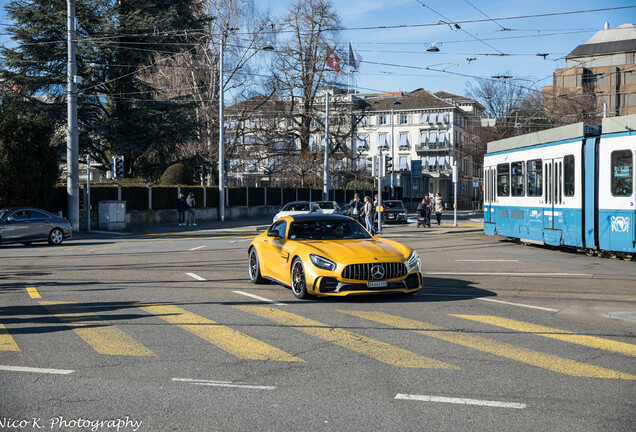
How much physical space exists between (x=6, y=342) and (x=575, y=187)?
1522 cm

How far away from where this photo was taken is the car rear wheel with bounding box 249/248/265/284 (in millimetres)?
12969

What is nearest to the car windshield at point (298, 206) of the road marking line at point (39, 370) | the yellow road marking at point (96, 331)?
the yellow road marking at point (96, 331)

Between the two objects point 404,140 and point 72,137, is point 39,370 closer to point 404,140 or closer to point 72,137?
point 72,137

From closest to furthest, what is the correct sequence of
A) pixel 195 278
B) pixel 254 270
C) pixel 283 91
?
pixel 254 270, pixel 195 278, pixel 283 91

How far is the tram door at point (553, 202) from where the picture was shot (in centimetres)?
1941

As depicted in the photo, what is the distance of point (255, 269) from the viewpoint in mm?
13102

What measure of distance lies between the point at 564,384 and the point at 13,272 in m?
13.2

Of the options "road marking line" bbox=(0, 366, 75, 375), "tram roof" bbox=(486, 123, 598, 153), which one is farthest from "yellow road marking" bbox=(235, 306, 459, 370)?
"tram roof" bbox=(486, 123, 598, 153)

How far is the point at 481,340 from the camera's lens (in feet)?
25.4

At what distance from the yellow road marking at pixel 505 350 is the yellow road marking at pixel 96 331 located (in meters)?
3.20

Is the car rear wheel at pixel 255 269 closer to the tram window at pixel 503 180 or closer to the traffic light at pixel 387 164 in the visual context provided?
the tram window at pixel 503 180

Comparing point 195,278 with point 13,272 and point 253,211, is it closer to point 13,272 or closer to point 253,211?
point 13,272

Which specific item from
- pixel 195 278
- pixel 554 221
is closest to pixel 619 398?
pixel 195 278

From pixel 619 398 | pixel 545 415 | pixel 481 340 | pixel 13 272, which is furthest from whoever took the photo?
pixel 13 272
